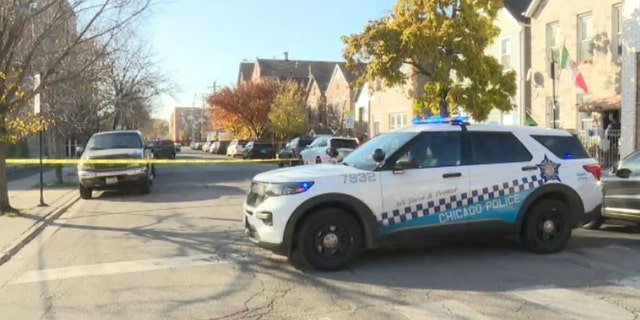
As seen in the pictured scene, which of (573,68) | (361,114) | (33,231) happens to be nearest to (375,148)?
(33,231)

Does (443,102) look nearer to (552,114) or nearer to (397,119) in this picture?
(552,114)

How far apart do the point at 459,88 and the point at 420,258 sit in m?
12.5

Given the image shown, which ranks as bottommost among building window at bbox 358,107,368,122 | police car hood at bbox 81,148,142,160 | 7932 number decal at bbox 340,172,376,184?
7932 number decal at bbox 340,172,376,184

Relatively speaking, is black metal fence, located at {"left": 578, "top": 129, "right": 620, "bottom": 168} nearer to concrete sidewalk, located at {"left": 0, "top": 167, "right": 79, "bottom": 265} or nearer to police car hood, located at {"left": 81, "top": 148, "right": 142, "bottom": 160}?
police car hood, located at {"left": 81, "top": 148, "right": 142, "bottom": 160}

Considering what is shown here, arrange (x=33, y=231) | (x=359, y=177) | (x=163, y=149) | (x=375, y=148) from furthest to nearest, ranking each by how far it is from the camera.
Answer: (x=163, y=149)
(x=33, y=231)
(x=375, y=148)
(x=359, y=177)

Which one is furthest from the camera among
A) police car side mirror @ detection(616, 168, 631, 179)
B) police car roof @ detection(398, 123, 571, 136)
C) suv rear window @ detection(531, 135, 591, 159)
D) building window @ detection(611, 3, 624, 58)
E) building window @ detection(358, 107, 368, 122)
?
building window @ detection(358, 107, 368, 122)

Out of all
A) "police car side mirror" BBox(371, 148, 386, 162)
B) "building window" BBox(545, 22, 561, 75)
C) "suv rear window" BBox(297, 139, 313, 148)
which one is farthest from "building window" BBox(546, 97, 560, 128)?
"police car side mirror" BBox(371, 148, 386, 162)

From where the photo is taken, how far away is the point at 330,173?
745 cm

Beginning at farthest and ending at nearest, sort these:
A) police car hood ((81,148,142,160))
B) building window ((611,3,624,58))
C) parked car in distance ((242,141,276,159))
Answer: parked car in distance ((242,141,276,159)) < building window ((611,3,624,58)) < police car hood ((81,148,142,160))

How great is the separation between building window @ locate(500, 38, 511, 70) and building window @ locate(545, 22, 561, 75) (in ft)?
8.57

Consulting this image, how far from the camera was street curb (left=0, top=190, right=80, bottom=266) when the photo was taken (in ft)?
29.5

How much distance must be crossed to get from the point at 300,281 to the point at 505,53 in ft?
71.2

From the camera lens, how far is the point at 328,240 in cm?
733

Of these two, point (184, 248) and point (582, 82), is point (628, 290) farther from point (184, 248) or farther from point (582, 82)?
point (582, 82)
